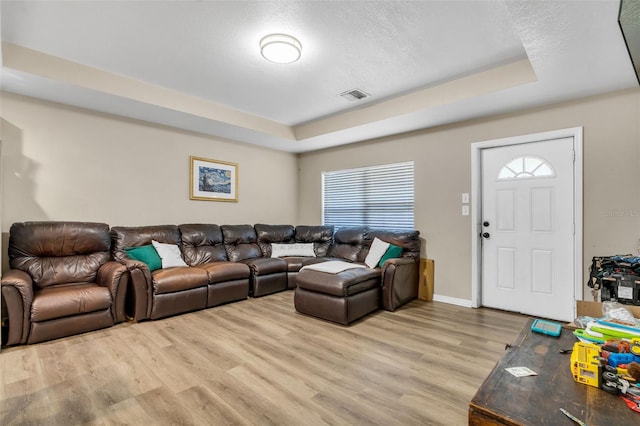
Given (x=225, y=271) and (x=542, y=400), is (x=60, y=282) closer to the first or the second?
(x=225, y=271)

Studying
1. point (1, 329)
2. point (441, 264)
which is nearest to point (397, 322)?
point (441, 264)

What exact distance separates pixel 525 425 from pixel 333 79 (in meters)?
3.20

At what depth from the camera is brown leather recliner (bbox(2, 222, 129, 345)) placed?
259 centimetres

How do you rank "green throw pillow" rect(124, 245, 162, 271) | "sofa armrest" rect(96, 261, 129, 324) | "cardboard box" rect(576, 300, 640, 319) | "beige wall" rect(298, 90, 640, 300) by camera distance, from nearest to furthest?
"cardboard box" rect(576, 300, 640, 319), "beige wall" rect(298, 90, 640, 300), "sofa armrest" rect(96, 261, 129, 324), "green throw pillow" rect(124, 245, 162, 271)

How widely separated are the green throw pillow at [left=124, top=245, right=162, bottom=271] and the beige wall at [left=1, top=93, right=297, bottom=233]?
58 cm

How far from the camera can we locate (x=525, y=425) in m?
0.87

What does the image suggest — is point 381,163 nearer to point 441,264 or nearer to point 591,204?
point 441,264

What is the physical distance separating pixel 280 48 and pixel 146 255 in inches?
108

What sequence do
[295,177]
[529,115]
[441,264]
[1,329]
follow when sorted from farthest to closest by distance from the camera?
[295,177] → [441,264] → [529,115] → [1,329]

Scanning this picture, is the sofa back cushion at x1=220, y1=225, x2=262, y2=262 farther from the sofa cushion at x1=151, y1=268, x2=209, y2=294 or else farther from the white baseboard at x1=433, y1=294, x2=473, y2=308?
the white baseboard at x1=433, y1=294, x2=473, y2=308

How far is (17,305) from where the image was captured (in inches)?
100

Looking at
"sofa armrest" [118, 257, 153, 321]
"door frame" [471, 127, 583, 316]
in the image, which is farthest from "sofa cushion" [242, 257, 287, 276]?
"door frame" [471, 127, 583, 316]

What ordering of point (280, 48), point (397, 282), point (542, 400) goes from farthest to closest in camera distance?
point (397, 282) → point (280, 48) → point (542, 400)

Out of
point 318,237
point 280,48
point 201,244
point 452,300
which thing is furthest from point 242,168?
point 452,300
